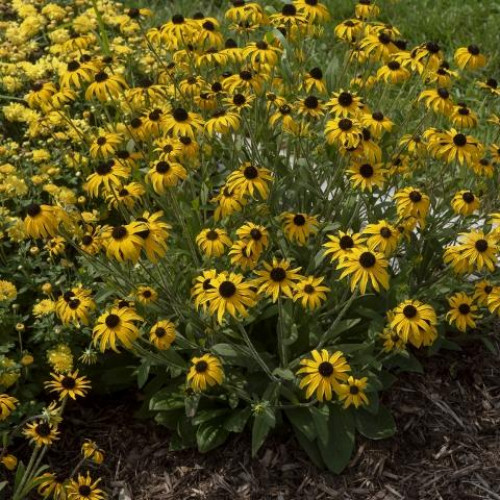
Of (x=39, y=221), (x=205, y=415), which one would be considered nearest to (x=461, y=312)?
(x=205, y=415)

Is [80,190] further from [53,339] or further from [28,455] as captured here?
[28,455]

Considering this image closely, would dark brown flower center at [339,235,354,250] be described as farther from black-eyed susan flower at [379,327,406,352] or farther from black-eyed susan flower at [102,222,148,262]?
black-eyed susan flower at [102,222,148,262]

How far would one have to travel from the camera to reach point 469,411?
3.53 m

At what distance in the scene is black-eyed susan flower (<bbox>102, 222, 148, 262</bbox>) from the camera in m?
2.68

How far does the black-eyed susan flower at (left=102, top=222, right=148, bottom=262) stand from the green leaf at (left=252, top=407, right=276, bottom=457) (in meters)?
0.87

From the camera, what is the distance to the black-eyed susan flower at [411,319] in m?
2.76

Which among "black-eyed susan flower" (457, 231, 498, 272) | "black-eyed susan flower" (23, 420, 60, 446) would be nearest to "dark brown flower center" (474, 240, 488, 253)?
"black-eyed susan flower" (457, 231, 498, 272)

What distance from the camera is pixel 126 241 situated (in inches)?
106

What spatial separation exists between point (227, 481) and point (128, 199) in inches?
53.0

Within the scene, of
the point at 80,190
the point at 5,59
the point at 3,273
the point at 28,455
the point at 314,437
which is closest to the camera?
the point at 314,437

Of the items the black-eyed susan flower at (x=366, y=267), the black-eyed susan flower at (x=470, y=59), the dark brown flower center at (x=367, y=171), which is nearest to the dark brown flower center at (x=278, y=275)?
the black-eyed susan flower at (x=366, y=267)

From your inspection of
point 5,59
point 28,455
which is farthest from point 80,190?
point 28,455

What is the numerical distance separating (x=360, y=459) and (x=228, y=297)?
1182 mm

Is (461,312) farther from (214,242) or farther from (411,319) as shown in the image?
(214,242)
